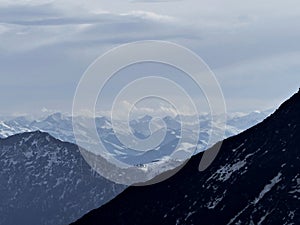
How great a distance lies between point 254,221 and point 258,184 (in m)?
20.7

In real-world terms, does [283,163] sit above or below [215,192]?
above

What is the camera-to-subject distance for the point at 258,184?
180 metres

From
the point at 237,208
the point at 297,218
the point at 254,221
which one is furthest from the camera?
the point at 237,208

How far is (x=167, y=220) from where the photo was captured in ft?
639

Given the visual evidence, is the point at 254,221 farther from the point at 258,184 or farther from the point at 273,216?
the point at 258,184

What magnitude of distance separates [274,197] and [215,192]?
95.7 feet

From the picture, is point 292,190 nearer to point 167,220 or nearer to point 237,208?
point 237,208

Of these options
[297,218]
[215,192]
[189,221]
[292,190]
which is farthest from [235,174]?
[297,218]

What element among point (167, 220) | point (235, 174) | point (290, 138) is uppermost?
point (290, 138)

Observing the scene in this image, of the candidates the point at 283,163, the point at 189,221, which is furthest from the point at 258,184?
the point at 189,221

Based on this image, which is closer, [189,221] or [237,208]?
[237,208]

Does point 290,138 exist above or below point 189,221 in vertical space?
above

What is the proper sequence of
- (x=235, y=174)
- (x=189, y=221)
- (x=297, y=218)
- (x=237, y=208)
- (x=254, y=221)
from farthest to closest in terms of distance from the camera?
(x=235, y=174) → (x=189, y=221) → (x=237, y=208) → (x=254, y=221) → (x=297, y=218)

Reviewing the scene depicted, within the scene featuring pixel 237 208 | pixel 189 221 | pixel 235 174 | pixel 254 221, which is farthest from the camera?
pixel 235 174
